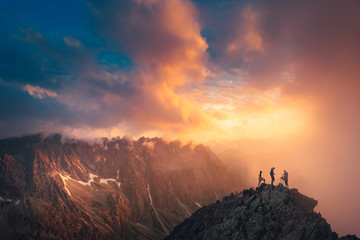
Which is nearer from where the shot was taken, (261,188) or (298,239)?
(298,239)

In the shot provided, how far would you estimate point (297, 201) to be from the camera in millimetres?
64312

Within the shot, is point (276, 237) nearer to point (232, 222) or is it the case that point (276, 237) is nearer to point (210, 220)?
point (232, 222)

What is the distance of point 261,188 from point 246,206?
8.85m

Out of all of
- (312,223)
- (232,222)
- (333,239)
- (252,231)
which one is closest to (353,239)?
(333,239)

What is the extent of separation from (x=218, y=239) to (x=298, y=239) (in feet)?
97.2

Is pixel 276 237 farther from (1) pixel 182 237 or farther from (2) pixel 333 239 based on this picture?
(1) pixel 182 237

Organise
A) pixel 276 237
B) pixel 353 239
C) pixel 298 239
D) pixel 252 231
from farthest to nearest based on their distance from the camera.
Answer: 1. pixel 252 231
2. pixel 276 237
3. pixel 298 239
4. pixel 353 239

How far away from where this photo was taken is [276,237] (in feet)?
191

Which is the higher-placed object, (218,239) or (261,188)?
(261,188)

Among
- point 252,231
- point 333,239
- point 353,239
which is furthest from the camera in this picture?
point 252,231

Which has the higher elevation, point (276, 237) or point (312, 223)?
point (312, 223)

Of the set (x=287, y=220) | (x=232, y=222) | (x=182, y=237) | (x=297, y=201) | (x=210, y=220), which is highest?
(x=297, y=201)

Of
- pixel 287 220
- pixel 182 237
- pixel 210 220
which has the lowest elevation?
pixel 182 237

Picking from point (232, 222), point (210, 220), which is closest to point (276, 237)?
point (232, 222)
